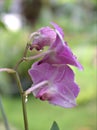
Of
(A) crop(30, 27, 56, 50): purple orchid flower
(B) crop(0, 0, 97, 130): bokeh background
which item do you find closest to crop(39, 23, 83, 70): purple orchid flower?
(A) crop(30, 27, 56, 50): purple orchid flower

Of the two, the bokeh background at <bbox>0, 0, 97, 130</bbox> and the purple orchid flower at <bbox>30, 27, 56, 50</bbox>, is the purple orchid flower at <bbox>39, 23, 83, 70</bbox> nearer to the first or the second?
the purple orchid flower at <bbox>30, 27, 56, 50</bbox>

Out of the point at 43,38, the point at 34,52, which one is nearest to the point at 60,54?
the point at 43,38

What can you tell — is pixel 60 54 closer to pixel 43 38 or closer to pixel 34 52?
pixel 43 38

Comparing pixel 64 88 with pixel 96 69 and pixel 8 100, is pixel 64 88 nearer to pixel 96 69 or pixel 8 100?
pixel 96 69

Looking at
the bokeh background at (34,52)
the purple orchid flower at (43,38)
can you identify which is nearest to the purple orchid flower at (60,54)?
the purple orchid flower at (43,38)

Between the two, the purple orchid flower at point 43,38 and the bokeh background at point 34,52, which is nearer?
the purple orchid flower at point 43,38

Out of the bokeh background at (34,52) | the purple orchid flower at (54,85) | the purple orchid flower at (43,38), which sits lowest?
the purple orchid flower at (54,85)

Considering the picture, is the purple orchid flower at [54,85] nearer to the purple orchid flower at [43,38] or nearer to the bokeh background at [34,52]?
the purple orchid flower at [43,38]

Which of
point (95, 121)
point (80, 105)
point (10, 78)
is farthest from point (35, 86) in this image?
point (10, 78)
